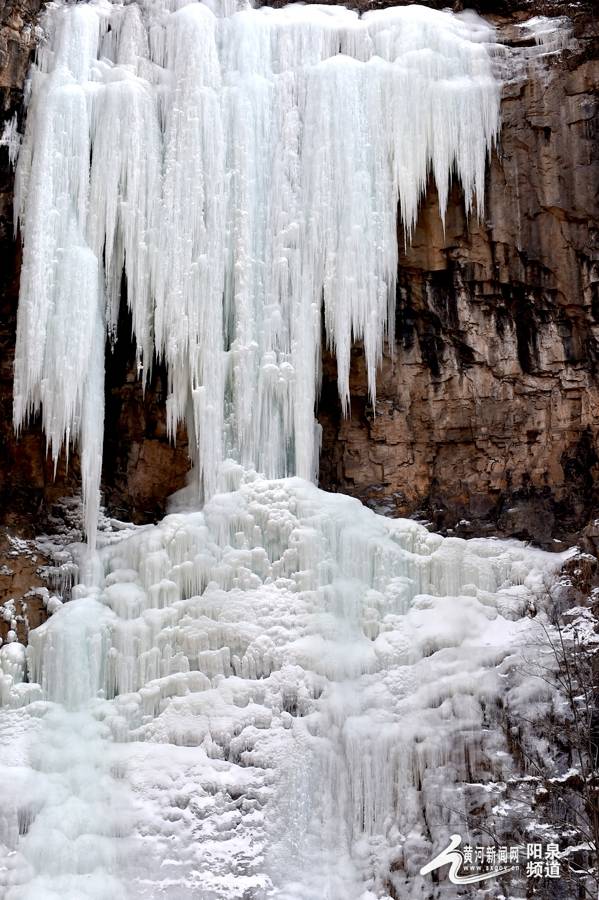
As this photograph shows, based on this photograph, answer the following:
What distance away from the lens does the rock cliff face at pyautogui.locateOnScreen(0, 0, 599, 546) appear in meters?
15.9

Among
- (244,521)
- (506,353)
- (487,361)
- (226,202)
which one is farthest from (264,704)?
(226,202)

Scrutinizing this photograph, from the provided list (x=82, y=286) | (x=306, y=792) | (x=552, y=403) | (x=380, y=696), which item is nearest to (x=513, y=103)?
A: (x=552, y=403)

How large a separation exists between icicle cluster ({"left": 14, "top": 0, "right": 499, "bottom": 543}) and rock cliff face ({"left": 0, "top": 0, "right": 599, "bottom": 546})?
0.44m

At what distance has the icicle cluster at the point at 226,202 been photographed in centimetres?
1534

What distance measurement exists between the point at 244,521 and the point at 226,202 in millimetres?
3820

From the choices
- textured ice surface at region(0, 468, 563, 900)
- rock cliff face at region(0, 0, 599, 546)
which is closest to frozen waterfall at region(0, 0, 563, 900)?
textured ice surface at region(0, 468, 563, 900)

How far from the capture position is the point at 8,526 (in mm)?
15852

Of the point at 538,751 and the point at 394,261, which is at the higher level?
the point at 394,261

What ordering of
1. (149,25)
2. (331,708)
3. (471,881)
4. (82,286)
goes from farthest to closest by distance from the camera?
(149,25)
(82,286)
(331,708)
(471,881)

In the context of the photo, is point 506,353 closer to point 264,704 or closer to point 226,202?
point 226,202

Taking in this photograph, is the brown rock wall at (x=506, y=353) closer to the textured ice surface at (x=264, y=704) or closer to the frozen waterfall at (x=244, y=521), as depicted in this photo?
the frozen waterfall at (x=244, y=521)

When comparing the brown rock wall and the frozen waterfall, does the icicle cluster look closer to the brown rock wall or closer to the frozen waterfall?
the frozen waterfall

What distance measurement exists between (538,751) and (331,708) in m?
2.11

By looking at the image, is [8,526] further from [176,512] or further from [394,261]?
[394,261]
